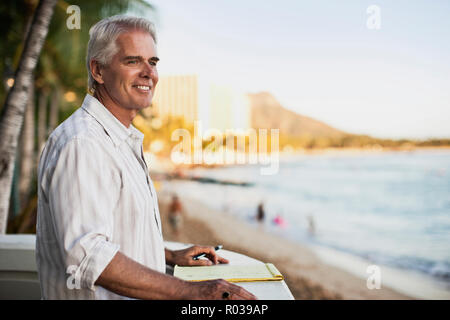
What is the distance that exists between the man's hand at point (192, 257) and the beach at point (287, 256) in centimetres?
892

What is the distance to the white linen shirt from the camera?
93 cm

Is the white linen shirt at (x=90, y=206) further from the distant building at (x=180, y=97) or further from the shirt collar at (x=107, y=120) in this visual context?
the distant building at (x=180, y=97)

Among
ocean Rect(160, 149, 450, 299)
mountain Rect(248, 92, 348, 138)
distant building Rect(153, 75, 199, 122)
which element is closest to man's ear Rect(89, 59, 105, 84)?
ocean Rect(160, 149, 450, 299)

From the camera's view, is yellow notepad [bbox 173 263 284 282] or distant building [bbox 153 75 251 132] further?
distant building [bbox 153 75 251 132]

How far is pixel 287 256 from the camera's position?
15359 millimetres

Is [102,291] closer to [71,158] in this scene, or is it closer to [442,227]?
[71,158]

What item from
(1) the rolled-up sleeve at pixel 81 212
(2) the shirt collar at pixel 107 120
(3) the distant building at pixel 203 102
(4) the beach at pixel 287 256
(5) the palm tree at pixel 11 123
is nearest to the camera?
(1) the rolled-up sleeve at pixel 81 212

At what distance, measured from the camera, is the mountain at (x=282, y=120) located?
6650cm

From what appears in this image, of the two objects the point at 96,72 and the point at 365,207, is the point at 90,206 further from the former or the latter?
the point at 365,207

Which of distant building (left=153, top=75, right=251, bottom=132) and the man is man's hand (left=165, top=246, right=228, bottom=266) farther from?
distant building (left=153, top=75, right=251, bottom=132)

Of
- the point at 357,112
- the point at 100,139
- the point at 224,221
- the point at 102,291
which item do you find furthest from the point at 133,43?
the point at 357,112

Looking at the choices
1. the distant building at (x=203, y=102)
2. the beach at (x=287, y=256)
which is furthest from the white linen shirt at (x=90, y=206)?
the distant building at (x=203, y=102)

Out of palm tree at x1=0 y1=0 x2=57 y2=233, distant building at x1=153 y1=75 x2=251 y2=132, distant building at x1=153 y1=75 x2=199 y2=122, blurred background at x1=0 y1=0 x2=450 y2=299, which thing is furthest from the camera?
distant building at x1=153 y1=75 x2=199 y2=122

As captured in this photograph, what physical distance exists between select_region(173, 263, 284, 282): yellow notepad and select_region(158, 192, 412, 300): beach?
353 inches
